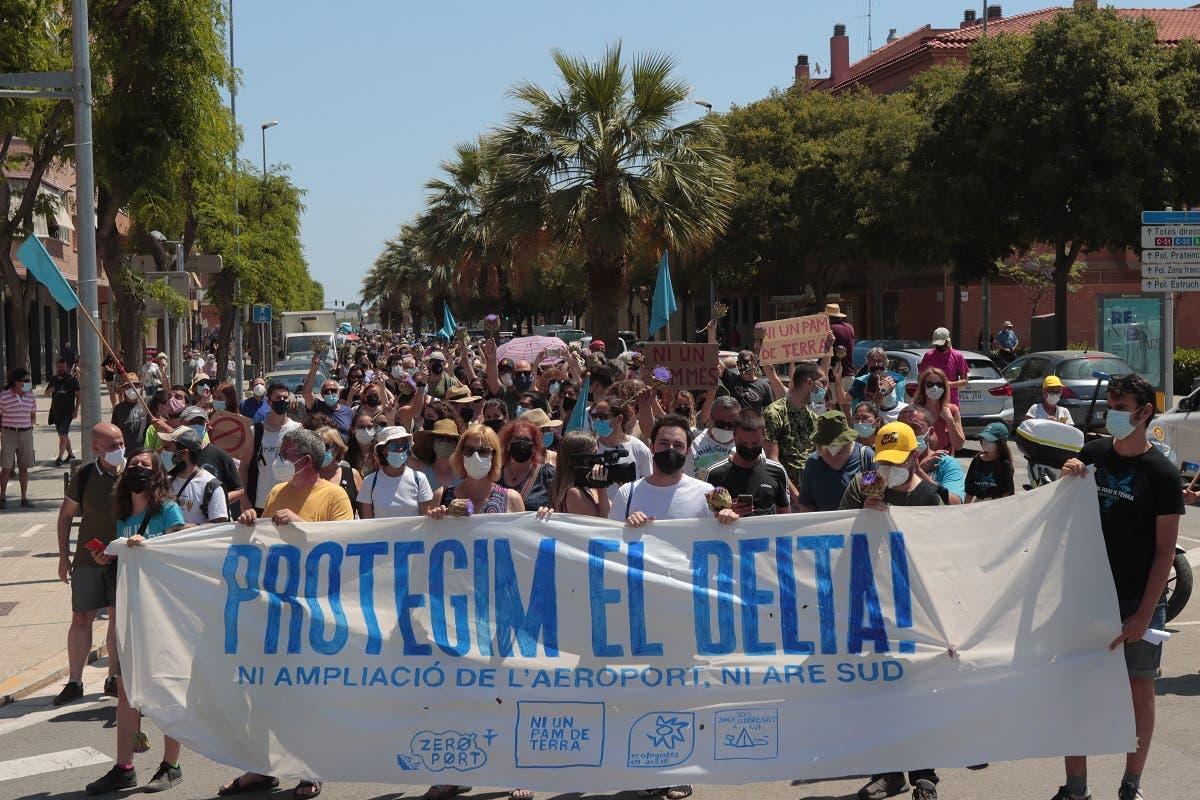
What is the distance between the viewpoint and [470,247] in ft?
148

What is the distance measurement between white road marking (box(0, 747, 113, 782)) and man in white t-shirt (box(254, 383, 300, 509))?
3306mm

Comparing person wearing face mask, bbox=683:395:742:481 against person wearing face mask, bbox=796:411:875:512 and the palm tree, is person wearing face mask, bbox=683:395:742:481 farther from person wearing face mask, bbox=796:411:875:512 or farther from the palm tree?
the palm tree

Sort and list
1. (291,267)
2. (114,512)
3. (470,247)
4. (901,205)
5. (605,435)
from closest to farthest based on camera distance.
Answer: (114,512)
(605,435)
(901,205)
(470,247)
(291,267)

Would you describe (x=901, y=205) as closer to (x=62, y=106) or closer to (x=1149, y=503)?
(x=62, y=106)

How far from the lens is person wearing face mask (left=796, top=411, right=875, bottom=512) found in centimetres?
738

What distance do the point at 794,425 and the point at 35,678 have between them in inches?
207

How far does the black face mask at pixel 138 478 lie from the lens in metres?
6.93

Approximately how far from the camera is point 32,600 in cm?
1139

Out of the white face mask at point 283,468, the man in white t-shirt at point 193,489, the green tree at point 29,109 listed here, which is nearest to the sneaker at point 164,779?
the man in white t-shirt at point 193,489

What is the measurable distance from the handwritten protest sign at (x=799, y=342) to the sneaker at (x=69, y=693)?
6564 millimetres

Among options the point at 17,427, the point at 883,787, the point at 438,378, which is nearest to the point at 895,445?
the point at 883,787

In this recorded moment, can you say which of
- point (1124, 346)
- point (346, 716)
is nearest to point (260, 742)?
point (346, 716)

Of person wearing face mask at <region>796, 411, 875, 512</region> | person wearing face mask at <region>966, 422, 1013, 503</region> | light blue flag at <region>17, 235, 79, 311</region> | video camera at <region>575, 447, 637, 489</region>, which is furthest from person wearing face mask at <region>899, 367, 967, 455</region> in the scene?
light blue flag at <region>17, 235, 79, 311</region>

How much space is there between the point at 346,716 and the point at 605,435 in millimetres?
3135
